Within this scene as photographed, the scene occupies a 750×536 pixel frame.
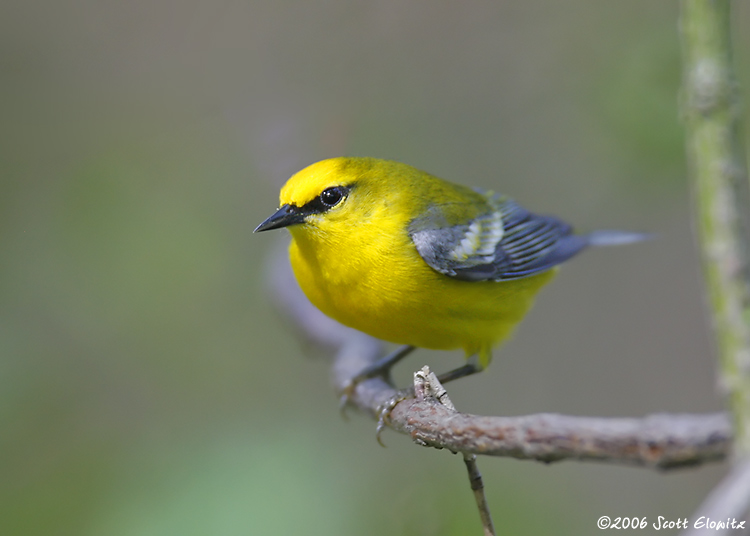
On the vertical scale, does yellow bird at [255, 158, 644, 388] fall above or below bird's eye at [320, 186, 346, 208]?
below

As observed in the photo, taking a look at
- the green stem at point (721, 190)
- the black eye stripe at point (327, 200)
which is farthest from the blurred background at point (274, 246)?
the green stem at point (721, 190)

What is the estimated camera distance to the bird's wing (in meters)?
3.44

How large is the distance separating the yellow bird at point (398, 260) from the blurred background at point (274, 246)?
28.2 inches

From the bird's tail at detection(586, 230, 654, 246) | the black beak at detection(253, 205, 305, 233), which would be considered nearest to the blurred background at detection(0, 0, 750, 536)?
the bird's tail at detection(586, 230, 654, 246)

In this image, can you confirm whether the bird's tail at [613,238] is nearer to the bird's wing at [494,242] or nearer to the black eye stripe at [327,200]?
the bird's wing at [494,242]

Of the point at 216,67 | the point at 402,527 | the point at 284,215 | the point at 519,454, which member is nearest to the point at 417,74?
the point at 216,67

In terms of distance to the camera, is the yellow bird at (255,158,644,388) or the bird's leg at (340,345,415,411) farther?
the bird's leg at (340,345,415,411)

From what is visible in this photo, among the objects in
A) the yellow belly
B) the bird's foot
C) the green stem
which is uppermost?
the green stem

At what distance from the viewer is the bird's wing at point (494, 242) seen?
3443mm

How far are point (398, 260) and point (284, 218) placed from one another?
1.94 feet

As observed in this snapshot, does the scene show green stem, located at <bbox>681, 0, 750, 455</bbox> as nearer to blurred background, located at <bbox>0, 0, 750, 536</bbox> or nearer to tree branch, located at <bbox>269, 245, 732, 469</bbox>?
tree branch, located at <bbox>269, 245, 732, 469</bbox>

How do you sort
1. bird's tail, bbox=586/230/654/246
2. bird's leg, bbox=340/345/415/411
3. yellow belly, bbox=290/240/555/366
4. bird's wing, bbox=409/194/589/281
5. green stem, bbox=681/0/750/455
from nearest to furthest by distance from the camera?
1. green stem, bbox=681/0/750/455
2. yellow belly, bbox=290/240/555/366
3. bird's wing, bbox=409/194/589/281
4. bird's leg, bbox=340/345/415/411
5. bird's tail, bbox=586/230/654/246

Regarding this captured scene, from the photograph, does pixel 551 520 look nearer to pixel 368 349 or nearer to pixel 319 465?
pixel 319 465

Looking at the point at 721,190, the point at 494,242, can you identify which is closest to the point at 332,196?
the point at 494,242
